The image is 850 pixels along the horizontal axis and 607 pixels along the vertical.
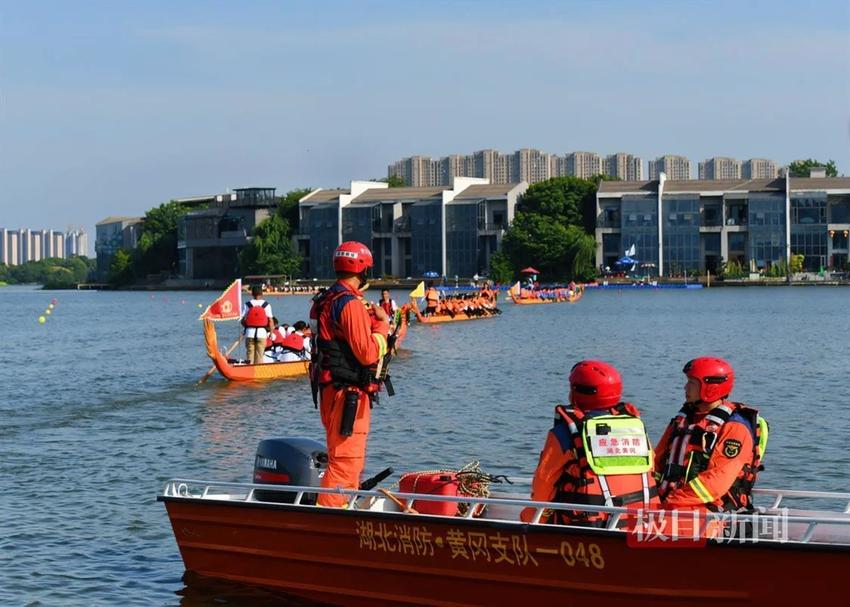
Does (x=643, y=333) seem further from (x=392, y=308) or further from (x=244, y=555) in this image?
(x=244, y=555)

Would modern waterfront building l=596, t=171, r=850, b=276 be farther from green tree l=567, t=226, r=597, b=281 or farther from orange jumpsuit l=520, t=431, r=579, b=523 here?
orange jumpsuit l=520, t=431, r=579, b=523

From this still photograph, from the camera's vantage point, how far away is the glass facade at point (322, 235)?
15062 cm

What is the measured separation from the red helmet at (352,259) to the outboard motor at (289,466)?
1.64 metres

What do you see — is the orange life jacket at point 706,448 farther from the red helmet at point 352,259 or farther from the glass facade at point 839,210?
the glass facade at point 839,210

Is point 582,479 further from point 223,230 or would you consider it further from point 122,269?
point 122,269

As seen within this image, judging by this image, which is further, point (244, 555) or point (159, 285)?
point (159, 285)

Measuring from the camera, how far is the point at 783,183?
12975 cm

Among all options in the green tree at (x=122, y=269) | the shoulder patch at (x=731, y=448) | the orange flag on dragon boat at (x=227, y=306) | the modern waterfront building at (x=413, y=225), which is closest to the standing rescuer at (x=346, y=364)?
the shoulder patch at (x=731, y=448)

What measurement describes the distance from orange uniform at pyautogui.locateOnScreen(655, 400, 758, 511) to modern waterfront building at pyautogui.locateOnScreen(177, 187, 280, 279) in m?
156

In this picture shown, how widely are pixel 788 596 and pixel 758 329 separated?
48251 mm

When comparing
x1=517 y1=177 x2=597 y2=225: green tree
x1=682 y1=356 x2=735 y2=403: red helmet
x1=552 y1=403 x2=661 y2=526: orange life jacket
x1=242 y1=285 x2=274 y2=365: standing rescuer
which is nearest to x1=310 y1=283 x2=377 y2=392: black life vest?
x1=552 y1=403 x2=661 y2=526: orange life jacket

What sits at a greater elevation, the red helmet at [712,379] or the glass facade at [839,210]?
the glass facade at [839,210]

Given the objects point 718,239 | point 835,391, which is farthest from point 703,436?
point 718,239

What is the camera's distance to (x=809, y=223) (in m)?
128
